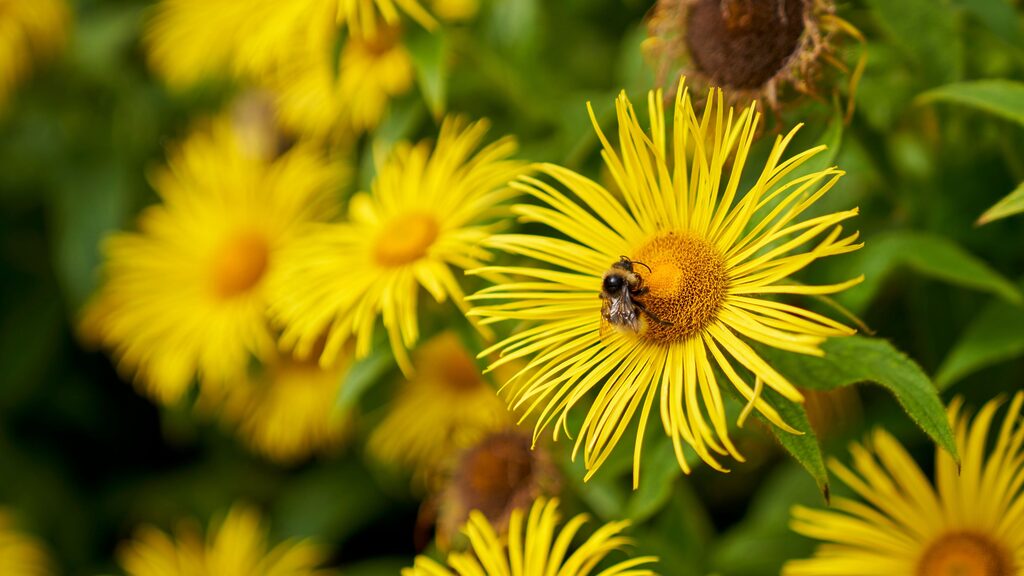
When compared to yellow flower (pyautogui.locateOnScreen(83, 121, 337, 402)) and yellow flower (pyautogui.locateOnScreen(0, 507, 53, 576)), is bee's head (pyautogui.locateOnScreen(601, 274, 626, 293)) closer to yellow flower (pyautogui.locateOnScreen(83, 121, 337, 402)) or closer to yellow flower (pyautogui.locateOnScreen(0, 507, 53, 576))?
yellow flower (pyautogui.locateOnScreen(83, 121, 337, 402))

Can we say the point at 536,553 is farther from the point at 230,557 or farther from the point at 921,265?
the point at 230,557

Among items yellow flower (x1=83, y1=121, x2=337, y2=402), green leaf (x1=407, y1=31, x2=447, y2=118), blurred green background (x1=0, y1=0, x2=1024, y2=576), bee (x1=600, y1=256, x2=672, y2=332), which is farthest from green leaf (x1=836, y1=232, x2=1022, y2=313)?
yellow flower (x1=83, y1=121, x2=337, y2=402)

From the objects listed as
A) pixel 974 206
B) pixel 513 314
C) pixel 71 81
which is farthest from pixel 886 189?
pixel 71 81

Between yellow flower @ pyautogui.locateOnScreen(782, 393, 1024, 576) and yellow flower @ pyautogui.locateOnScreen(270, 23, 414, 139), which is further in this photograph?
yellow flower @ pyautogui.locateOnScreen(270, 23, 414, 139)

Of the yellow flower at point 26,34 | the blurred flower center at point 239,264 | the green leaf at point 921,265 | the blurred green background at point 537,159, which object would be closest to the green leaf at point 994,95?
the blurred green background at point 537,159

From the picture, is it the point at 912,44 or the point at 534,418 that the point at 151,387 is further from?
the point at 912,44

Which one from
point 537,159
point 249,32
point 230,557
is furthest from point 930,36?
point 230,557
